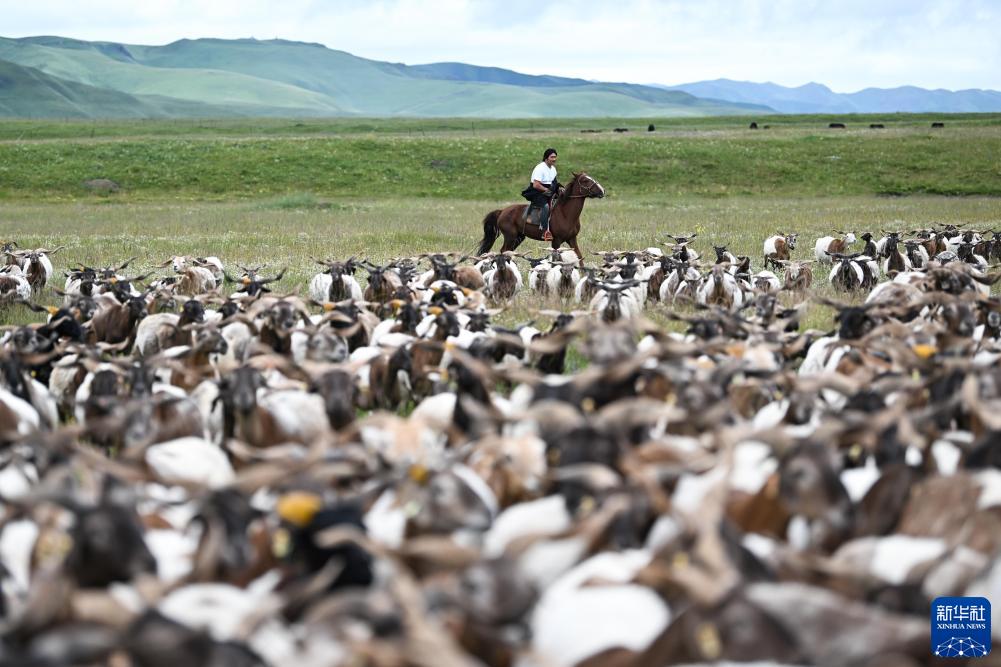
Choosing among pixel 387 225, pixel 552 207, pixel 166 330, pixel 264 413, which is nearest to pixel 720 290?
pixel 166 330

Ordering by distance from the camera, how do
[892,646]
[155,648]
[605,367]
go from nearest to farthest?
[155,648]
[892,646]
[605,367]

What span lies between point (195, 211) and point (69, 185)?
11456 millimetres

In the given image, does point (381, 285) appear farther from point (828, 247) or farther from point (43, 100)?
point (43, 100)

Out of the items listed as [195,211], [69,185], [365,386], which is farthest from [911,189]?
[365,386]

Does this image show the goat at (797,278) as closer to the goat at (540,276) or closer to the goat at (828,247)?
the goat at (540,276)

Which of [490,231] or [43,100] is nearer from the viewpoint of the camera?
[490,231]

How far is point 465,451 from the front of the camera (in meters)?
5.30

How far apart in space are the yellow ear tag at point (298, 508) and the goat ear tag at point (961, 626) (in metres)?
2.42

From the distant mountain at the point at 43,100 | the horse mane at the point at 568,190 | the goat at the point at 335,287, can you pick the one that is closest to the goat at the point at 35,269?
the goat at the point at 335,287

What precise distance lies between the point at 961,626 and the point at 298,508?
267 cm

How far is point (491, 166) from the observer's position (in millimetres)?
45688

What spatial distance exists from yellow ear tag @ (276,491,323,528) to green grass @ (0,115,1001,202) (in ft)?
121

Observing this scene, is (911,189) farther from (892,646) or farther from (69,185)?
(892,646)

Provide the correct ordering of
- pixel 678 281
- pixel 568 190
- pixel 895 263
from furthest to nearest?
pixel 568 190, pixel 895 263, pixel 678 281
